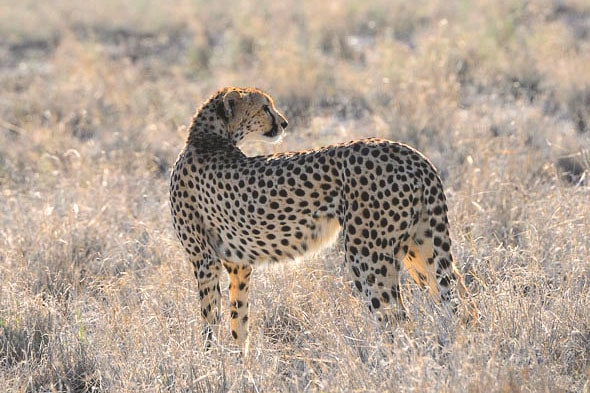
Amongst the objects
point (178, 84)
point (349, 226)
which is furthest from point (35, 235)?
point (178, 84)

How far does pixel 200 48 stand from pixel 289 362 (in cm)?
754

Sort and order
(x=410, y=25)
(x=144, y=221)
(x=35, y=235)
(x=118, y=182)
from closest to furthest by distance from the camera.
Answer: (x=35, y=235)
(x=144, y=221)
(x=118, y=182)
(x=410, y=25)

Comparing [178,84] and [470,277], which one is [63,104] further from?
[470,277]

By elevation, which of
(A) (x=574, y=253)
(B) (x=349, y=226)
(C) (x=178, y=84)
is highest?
(B) (x=349, y=226)

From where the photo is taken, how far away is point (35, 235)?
509cm

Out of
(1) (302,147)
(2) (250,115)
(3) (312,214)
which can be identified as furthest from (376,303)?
(1) (302,147)

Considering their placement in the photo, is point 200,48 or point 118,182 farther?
point 200,48

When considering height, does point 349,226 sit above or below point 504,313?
above

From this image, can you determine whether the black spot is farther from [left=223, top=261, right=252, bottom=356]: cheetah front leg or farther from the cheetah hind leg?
[left=223, top=261, right=252, bottom=356]: cheetah front leg

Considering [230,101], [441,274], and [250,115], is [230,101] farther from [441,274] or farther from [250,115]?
[441,274]

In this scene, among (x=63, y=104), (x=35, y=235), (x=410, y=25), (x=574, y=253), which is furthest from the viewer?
(x=410, y=25)

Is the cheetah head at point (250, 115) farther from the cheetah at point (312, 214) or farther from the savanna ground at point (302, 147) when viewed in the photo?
the savanna ground at point (302, 147)

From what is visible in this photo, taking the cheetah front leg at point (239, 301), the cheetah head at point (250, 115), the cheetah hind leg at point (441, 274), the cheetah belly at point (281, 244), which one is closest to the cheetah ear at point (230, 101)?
the cheetah head at point (250, 115)

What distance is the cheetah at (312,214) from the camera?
3455 mm
